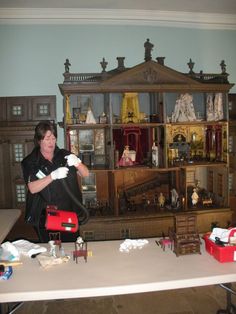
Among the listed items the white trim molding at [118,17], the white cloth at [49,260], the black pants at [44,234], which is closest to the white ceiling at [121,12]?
the white trim molding at [118,17]

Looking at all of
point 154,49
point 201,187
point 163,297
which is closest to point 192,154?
point 201,187

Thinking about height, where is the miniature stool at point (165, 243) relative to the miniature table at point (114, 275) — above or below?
above

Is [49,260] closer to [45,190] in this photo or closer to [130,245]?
[130,245]

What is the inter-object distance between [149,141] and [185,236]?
1999 millimetres

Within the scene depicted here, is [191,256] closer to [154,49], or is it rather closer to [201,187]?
[201,187]

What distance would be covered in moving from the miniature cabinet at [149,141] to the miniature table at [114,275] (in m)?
1.59

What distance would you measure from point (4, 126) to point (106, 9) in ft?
6.56

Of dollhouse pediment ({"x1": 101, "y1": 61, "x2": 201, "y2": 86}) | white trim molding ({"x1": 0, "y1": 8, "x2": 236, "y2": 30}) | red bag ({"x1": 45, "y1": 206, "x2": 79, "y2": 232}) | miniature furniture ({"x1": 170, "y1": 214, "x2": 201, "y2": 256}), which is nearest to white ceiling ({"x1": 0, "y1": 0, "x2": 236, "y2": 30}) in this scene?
white trim molding ({"x1": 0, "y1": 8, "x2": 236, "y2": 30})

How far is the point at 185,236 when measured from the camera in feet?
6.59

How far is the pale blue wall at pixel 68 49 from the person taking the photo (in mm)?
3781

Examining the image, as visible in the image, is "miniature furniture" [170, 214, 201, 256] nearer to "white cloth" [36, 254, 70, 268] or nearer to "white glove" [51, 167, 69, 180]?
"white cloth" [36, 254, 70, 268]

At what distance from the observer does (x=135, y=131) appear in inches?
148

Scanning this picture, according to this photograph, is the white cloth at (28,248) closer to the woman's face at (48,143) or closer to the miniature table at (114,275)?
the miniature table at (114,275)

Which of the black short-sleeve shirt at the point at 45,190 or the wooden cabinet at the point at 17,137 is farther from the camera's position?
the wooden cabinet at the point at 17,137
